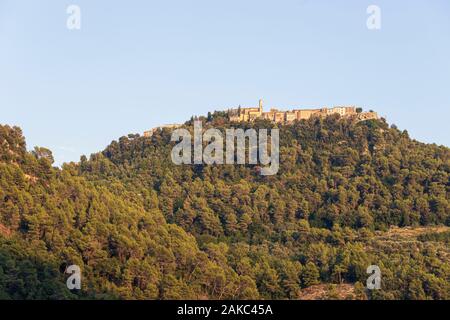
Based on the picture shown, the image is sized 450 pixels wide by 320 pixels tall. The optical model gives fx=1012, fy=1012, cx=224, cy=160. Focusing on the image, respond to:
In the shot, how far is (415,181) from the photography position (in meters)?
71.2

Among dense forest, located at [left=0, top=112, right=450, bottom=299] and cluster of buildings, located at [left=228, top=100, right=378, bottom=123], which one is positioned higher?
cluster of buildings, located at [left=228, top=100, right=378, bottom=123]

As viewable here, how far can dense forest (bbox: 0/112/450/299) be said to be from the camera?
47.1 m

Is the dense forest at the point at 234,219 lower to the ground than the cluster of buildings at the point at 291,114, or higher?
lower

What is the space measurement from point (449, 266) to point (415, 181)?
1744 cm

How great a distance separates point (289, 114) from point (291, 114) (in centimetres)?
24

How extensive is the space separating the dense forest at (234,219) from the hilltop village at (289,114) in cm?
143

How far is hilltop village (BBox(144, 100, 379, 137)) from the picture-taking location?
84.2 metres

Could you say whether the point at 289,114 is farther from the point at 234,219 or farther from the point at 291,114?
the point at 234,219

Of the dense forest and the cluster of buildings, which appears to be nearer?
the dense forest

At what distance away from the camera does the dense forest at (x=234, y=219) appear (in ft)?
154

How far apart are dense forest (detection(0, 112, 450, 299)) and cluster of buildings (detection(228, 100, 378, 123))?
152 cm

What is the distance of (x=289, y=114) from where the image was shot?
85.9 metres
